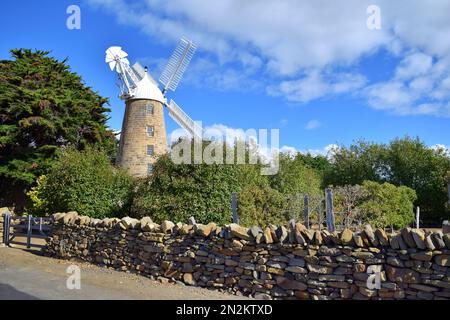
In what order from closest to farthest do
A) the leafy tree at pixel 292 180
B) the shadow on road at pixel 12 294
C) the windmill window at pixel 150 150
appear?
the shadow on road at pixel 12 294, the leafy tree at pixel 292 180, the windmill window at pixel 150 150

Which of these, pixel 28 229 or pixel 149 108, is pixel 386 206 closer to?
pixel 28 229

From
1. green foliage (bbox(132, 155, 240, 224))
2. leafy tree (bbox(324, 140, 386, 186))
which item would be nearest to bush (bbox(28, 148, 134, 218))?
green foliage (bbox(132, 155, 240, 224))

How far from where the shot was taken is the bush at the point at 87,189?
15320 mm

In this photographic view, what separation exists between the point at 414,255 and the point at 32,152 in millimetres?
24805

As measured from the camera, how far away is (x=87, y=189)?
15414mm

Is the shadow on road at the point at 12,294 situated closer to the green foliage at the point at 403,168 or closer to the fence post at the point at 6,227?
the fence post at the point at 6,227

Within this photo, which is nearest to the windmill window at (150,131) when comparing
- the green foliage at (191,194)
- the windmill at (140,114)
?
the windmill at (140,114)

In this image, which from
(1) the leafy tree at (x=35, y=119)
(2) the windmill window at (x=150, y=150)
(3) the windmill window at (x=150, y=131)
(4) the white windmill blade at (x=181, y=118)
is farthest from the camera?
(4) the white windmill blade at (x=181, y=118)

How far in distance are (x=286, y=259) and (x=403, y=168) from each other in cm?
2952

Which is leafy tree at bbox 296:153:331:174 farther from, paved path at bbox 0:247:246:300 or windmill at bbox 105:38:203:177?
paved path at bbox 0:247:246:300

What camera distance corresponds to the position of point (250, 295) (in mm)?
7434

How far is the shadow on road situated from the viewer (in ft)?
22.0

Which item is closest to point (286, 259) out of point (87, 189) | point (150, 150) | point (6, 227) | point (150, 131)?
point (87, 189)
